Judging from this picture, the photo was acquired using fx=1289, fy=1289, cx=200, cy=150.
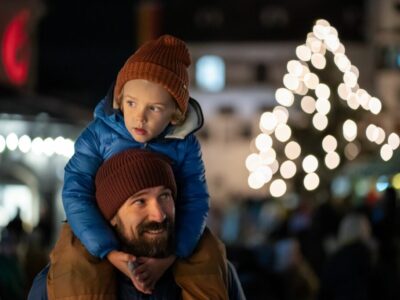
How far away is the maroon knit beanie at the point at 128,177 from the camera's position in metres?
3.77

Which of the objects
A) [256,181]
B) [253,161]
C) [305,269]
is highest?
[253,161]

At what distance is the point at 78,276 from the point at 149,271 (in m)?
0.20

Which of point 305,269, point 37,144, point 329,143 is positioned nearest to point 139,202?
point 305,269

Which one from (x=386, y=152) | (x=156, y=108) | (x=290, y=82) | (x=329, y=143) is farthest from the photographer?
(x=329, y=143)

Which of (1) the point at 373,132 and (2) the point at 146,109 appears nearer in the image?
(2) the point at 146,109

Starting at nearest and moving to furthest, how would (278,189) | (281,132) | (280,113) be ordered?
(280,113) < (278,189) < (281,132)

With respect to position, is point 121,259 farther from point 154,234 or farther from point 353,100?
point 353,100

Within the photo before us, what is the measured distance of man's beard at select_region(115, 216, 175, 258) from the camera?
3705mm

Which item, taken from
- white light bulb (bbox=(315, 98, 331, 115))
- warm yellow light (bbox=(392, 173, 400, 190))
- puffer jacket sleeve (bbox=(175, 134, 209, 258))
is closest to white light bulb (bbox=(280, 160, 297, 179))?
white light bulb (bbox=(315, 98, 331, 115))

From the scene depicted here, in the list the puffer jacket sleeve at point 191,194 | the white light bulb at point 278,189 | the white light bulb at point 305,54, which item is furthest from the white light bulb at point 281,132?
the puffer jacket sleeve at point 191,194

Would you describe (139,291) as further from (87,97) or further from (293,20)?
(293,20)

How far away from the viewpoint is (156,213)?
12.1 feet

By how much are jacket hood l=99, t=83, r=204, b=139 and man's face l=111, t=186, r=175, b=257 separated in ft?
0.60

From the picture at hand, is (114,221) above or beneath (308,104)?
beneath
